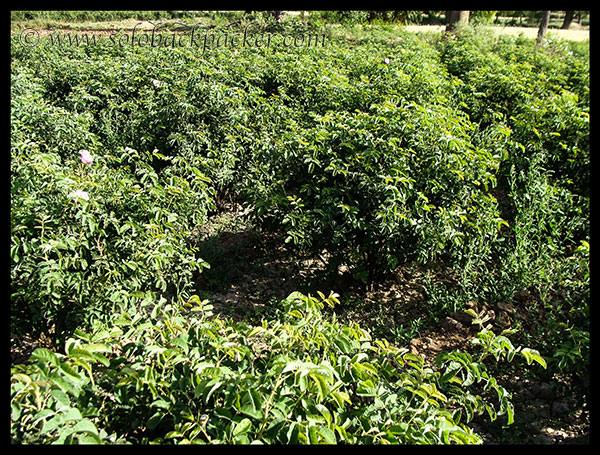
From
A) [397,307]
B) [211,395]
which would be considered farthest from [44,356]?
[397,307]

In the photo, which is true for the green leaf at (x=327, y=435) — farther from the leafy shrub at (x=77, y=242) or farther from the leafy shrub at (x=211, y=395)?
the leafy shrub at (x=77, y=242)

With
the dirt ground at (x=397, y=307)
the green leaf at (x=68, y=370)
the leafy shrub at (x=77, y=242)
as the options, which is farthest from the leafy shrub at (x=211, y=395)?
the dirt ground at (x=397, y=307)

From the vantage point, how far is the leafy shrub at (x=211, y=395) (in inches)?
49.9

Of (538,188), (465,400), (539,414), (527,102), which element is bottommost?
(539,414)

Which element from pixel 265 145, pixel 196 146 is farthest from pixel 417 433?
pixel 196 146

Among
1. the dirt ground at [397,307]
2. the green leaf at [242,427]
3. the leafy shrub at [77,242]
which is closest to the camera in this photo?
the green leaf at [242,427]

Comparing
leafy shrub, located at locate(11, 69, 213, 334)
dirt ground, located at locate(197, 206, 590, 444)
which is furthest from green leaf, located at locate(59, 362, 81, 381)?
dirt ground, located at locate(197, 206, 590, 444)

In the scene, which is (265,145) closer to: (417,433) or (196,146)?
(196,146)

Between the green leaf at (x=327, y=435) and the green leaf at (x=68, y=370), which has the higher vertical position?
the green leaf at (x=68, y=370)

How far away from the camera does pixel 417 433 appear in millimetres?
1427

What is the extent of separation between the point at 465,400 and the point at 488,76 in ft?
17.3

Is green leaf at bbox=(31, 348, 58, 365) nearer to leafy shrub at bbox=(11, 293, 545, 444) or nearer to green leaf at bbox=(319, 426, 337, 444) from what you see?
leafy shrub at bbox=(11, 293, 545, 444)

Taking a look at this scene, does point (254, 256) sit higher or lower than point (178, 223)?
lower

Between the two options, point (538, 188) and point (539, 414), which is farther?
point (538, 188)
